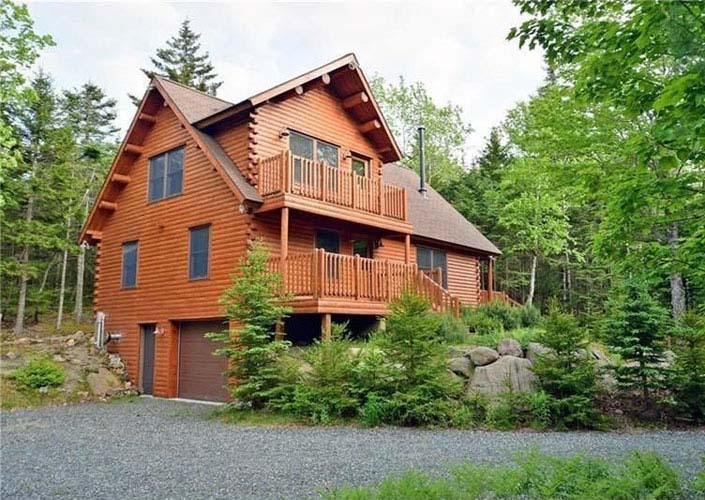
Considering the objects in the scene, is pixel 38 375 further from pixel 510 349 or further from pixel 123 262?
pixel 510 349

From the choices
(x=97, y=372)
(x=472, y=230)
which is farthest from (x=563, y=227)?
(x=97, y=372)

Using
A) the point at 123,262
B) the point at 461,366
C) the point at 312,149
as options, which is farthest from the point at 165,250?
the point at 461,366

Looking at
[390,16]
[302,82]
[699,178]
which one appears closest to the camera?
[699,178]

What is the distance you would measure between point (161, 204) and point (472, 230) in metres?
12.5

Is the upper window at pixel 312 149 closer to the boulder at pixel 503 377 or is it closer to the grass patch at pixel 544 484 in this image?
the boulder at pixel 503 377

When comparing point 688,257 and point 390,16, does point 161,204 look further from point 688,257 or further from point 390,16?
point 688,257

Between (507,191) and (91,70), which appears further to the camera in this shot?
(91,70)

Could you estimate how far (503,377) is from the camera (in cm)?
943

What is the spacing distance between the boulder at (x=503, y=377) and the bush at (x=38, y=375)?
10.9 m

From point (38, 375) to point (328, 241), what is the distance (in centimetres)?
841

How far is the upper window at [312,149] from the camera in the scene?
14.4m

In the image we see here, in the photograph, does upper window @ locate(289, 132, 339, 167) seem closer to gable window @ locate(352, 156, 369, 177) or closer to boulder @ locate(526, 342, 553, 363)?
gable window @ locate(352, 156, 369, 177)

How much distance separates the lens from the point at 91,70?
3088cm

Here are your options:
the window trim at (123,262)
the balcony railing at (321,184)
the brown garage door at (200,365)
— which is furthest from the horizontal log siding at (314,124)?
the window trim at (123,262)
